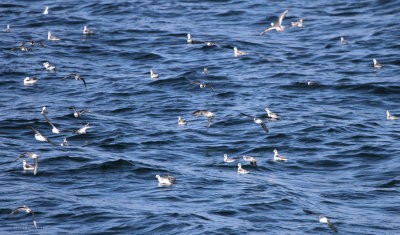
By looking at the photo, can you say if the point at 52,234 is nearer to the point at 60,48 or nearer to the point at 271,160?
the point at 271,160

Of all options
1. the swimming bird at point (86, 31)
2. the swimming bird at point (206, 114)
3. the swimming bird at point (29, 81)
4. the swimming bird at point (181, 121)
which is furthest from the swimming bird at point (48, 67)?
the swimming bird at point (206, 114)

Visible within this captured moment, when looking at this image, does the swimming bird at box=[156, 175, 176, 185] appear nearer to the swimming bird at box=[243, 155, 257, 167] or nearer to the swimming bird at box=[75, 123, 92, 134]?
the swimming bird at box=[243, 155, 257, 167]

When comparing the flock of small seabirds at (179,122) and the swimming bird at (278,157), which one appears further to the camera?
the swimming bird at (278,157)

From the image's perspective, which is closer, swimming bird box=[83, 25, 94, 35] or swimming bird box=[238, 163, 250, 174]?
swimming bird box=[238, 163, 250, 174]

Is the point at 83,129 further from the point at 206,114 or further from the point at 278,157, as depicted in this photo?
the point at 278,157

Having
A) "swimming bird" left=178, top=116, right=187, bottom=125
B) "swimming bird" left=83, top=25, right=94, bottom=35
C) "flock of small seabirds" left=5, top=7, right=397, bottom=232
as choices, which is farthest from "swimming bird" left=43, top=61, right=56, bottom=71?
"swimming bird" left=178, top=116, right=187, bottom=125

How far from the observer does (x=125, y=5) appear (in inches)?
2174

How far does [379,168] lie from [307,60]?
623 inches

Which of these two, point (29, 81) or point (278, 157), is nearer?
point (278, 157)

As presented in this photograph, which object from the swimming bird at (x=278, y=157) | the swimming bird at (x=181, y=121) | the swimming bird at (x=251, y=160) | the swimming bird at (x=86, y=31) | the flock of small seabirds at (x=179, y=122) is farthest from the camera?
the swimming bird at (x=86, y=31)

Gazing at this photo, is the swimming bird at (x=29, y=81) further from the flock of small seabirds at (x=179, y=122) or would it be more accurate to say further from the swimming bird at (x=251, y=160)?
the swimming bird at (x=251, y=160)

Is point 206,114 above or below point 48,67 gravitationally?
below

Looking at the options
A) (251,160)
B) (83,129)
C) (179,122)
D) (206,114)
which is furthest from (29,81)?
(251,160)

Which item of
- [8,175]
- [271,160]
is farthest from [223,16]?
[8,175]
